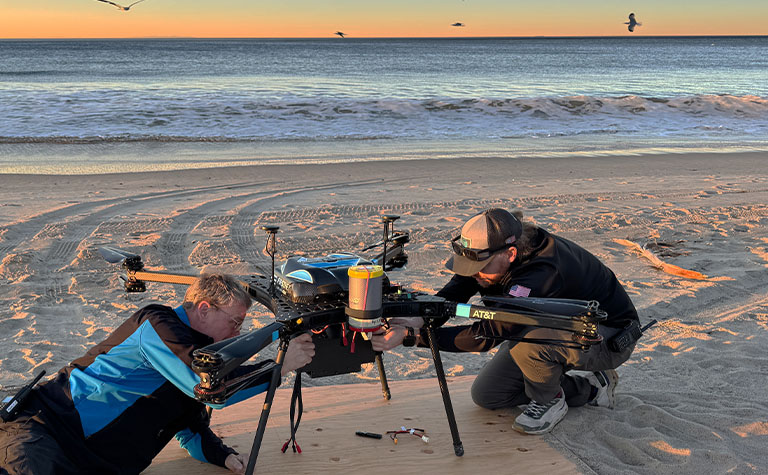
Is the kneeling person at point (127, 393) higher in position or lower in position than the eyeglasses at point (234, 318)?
lower

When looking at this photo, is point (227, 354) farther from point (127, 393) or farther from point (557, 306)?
point (557, 306)

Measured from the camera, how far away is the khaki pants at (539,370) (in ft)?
12.6

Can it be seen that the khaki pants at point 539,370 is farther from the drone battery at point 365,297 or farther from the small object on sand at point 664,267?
the small object on sand at point 664,267

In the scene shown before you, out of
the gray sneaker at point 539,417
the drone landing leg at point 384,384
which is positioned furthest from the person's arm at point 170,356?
the gray sneaker at point 539,417

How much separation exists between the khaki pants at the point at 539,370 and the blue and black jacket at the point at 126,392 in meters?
1.53

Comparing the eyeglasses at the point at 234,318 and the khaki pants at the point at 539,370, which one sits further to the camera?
the khaki pants at the point at 539,370

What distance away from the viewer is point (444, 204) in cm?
1012

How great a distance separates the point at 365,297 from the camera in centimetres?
298

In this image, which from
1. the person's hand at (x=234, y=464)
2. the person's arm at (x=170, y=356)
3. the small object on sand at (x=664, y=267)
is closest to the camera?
the person's arm at (x=170, y=356)

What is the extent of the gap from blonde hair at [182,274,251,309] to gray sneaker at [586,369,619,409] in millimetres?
2320

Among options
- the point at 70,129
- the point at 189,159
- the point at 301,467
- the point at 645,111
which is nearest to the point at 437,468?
the point at 301,467

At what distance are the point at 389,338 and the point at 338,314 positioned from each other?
279mm

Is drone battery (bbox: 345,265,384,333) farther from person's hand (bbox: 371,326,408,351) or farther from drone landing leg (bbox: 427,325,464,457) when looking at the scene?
drone landing leg (bbox: 427,325,464,457)

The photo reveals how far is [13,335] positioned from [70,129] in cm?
1511
